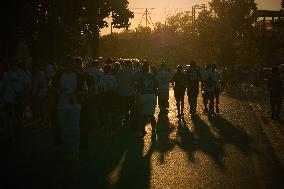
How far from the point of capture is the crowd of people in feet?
34.9

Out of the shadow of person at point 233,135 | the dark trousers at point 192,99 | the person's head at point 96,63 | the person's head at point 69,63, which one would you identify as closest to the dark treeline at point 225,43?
the dark trousers at point 192,99

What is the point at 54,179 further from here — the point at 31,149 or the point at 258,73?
the point at 258,73

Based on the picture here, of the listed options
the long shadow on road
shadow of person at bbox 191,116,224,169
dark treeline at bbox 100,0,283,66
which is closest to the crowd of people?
the long shadow on road

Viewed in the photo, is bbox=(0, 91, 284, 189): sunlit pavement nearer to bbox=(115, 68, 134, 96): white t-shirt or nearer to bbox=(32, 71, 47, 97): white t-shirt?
bbox=(115, 68, 134, 96): white t-shirt

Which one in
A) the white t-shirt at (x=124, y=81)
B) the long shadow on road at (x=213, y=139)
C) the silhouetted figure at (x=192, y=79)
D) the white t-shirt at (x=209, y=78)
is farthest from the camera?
the white t-shirt at (x=209, y=78)

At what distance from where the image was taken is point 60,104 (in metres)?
10.6

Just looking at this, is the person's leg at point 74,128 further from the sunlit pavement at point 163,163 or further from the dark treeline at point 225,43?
the dark treeline at point 225,43

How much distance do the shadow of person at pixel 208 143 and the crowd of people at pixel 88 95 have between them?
4.08 ft

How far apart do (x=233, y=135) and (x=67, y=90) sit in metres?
5.90

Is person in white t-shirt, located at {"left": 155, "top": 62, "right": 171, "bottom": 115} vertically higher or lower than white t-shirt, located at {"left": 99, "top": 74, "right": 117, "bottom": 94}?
lower

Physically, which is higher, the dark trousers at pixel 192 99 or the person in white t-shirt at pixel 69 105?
the person in white t-shirt at pixel 69 105

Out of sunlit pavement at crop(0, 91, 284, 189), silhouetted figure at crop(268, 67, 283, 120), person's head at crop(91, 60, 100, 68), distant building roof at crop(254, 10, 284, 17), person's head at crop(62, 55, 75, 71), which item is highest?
distant building roof at crop(254, 10, 284, 17)

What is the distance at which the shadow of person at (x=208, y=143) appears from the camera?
456 inches

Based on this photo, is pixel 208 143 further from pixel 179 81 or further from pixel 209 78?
pixel 209 78
